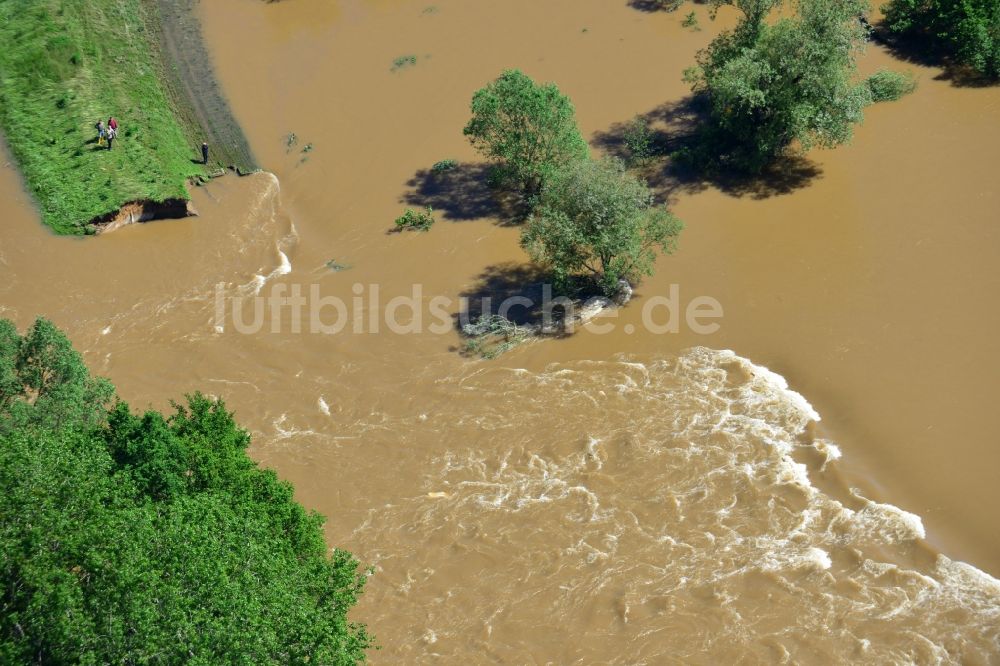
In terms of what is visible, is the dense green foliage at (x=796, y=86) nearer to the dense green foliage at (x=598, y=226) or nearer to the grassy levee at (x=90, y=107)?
the dense green foliage at (x=598, y=226)

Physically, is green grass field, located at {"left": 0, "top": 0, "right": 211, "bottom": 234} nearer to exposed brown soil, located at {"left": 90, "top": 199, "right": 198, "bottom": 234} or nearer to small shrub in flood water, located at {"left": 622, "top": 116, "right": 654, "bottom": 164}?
exposed brown soil, located at {"left": 90, "top": 199, "right": 198, "bottom": 234}

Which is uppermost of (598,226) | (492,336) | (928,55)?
(928,55)

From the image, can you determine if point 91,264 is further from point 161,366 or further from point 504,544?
point 504,544

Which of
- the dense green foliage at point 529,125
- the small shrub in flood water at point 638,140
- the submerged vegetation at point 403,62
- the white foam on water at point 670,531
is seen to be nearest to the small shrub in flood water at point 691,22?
the small shrub in flood water at point 638,140

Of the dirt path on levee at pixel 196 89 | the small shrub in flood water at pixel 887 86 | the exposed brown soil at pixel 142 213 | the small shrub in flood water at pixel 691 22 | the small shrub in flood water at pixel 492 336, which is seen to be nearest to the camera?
the small shrub in flood water at pixel 492 336

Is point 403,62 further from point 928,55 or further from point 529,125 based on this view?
point 928,55

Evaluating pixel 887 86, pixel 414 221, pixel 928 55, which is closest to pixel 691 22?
pixel 887 86

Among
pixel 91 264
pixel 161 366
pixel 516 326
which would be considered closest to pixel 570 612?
pixel 516 326
